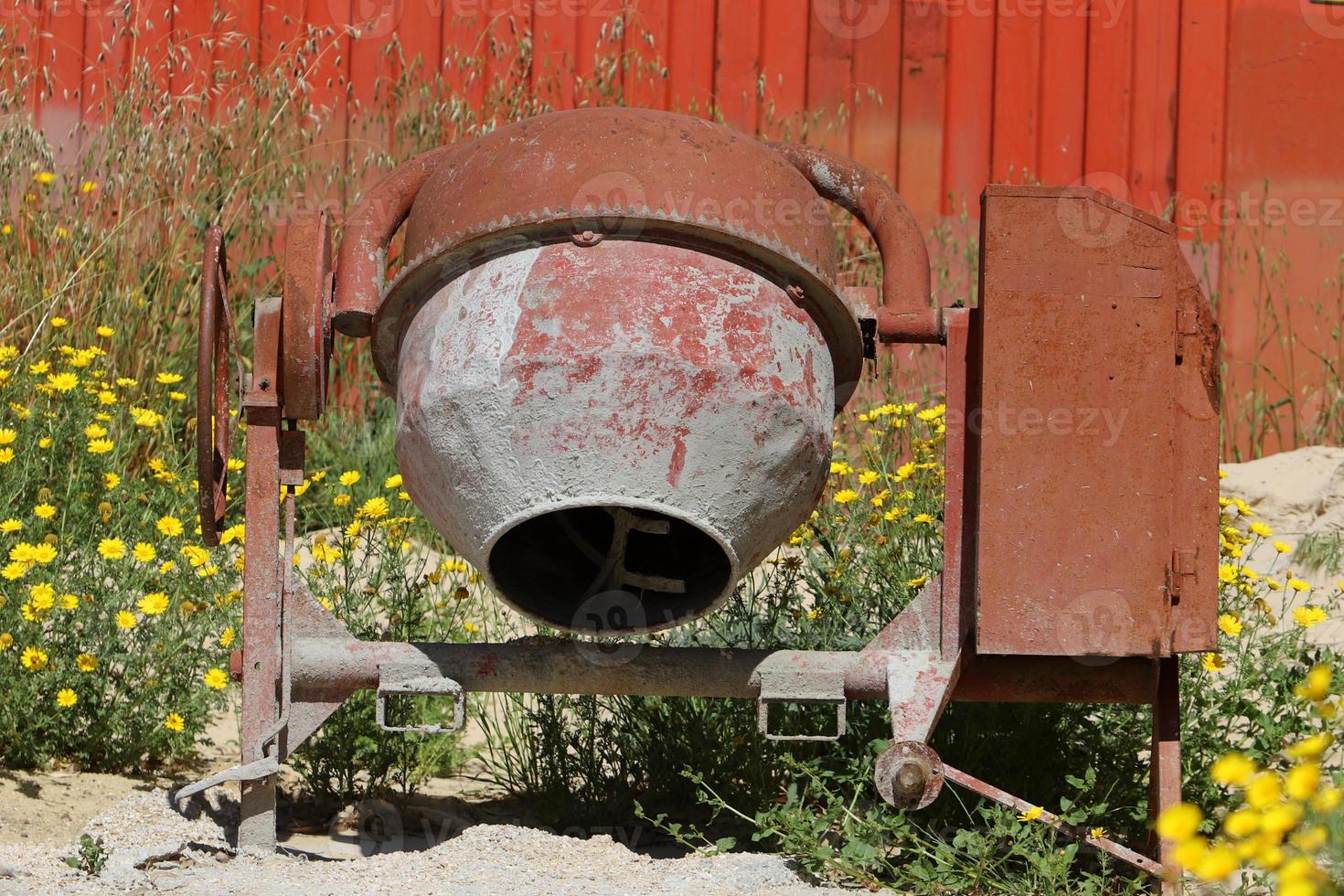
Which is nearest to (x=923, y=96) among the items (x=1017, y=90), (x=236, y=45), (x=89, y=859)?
(x=1017, y=90)

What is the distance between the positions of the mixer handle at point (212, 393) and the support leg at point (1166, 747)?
1.81m

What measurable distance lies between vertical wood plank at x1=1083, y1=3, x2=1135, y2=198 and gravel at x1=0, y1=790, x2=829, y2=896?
163 inches

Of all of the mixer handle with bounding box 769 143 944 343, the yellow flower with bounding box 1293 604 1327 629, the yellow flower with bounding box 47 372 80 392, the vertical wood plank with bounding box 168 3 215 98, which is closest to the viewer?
the mixer handle with bounding box 769 143 944 343

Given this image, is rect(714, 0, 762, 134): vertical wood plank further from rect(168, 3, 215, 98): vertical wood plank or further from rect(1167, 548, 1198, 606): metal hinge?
rect(1167, 548, 1198, 606): metal hinge

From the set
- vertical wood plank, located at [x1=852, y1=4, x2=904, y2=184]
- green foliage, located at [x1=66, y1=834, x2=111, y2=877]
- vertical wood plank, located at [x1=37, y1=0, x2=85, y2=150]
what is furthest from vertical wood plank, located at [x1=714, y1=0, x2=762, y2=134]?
green foliage, located at [x1=66, y1=834, x2=111, y2=877]

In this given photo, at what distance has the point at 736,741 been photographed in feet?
11.4

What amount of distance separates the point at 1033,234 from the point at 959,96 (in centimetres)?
374

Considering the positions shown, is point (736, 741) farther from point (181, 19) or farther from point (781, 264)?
point (181, 19)

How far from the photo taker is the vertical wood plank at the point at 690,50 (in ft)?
21.2

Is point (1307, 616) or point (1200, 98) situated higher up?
point (1200, 98)

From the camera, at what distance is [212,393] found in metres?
3.17

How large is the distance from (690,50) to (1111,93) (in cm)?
166

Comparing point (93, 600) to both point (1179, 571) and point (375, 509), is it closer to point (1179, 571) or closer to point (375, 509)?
point (375, 509)

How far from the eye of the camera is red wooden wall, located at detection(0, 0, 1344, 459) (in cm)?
643
